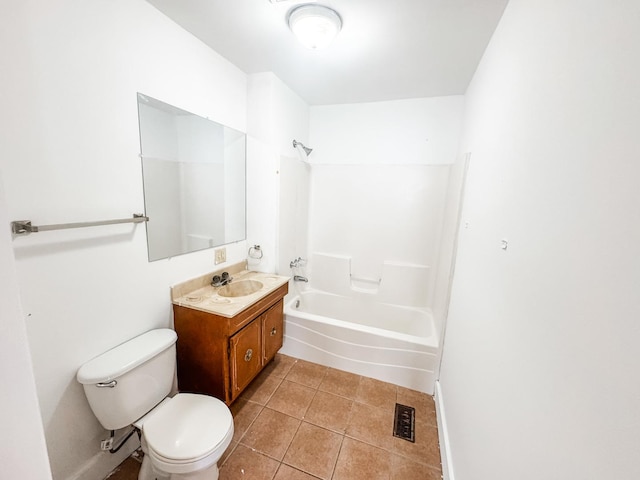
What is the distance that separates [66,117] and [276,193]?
4.54 feet

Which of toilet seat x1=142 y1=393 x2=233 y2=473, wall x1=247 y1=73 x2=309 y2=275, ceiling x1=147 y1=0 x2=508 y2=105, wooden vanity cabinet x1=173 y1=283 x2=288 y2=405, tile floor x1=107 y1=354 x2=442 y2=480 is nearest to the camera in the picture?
toilet seat x1=142 y1=393 x2=233 y2=473

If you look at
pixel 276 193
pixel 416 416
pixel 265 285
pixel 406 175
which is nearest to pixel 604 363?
pixel 416 416

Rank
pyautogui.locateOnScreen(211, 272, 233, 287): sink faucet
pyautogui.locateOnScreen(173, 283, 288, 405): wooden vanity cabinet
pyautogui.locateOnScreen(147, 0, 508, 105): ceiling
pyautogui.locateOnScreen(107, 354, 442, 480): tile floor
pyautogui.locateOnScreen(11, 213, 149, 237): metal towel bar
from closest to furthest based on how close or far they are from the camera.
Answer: pyautogui.locateOnScreen(11, 213, 149, 237): metal towel bar, pyautogui.locateOnScreen(147, 0, 508, 105): ceiling, pyautogui.locateOnScreen(107, 354, 442, 480): tile floor, pyautogui.locateOnScreen(173, 283, 288, 405): wooden vanity cabinet, pyautogui.locateOnScreen(211, 272, 233, 287): sink faucet

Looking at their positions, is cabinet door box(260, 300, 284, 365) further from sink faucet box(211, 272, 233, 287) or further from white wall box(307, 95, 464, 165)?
white wall box(307, 95, 464, 165)

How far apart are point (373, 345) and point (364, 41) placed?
225 cm

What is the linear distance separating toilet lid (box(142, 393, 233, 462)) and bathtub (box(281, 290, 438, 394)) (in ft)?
3.43

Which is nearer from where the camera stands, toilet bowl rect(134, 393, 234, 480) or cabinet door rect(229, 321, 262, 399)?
toilet bowl rect(134, 393, 234, 480)

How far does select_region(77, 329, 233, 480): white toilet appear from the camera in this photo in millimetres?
1126

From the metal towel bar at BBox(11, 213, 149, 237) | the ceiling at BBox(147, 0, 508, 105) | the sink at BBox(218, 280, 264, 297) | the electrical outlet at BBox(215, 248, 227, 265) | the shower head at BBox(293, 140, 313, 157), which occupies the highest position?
the ceiling at BBox(147, 0, 508, 105)

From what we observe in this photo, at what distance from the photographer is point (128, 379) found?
1222mm

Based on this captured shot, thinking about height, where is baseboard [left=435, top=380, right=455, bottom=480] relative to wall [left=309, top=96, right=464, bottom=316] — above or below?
below

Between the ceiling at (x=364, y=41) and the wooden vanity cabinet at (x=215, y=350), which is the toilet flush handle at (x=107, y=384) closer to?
the wooden vanity cabinet at (x=215, y=350)

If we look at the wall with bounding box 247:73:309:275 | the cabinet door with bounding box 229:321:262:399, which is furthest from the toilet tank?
the wall with bounding box 247:73:309:275

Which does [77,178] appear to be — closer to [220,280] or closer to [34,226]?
[34,226]
